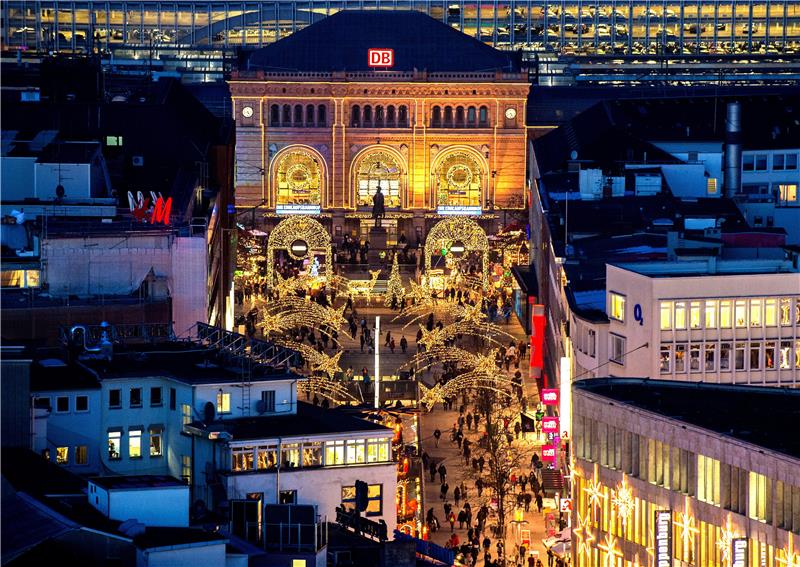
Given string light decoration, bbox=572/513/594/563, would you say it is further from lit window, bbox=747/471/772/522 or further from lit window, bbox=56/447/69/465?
lit window, bbox=56/447/69/465

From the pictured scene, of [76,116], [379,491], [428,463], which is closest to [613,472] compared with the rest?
[379,491]

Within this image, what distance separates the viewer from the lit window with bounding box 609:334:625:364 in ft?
428

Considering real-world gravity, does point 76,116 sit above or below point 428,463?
above

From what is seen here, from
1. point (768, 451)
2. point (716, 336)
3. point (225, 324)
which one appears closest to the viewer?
point (768, 451)

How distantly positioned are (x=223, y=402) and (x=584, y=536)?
45.4ft

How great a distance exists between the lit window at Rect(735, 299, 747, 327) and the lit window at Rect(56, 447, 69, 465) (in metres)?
29.4

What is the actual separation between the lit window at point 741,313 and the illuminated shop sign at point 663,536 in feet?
91.6

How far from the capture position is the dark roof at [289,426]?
11000cm

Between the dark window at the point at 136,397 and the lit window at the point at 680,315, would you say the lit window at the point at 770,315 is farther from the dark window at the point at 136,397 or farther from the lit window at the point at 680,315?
the dark window at the point at 136,397

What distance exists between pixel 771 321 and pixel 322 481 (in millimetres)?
27192

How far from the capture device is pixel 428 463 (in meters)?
146

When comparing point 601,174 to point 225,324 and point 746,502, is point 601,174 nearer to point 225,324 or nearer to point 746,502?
point 225,324

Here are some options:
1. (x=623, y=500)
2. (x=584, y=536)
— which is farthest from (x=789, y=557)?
(x=584, y=536)

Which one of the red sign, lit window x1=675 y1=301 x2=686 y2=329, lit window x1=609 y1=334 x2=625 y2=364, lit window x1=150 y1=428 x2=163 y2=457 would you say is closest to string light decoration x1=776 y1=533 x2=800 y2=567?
lit window x1=150 y1=428 x2=163 y2=457
